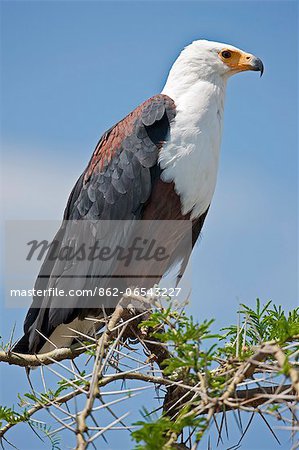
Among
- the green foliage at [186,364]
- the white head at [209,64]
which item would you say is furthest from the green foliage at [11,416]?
the white head at [209,64]

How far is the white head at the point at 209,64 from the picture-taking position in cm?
451

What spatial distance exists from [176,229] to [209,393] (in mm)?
2365

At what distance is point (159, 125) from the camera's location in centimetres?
422

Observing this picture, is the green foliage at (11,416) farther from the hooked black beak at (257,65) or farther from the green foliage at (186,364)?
the hooked black beak at (257,65)

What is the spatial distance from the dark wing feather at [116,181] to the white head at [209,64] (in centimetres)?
24

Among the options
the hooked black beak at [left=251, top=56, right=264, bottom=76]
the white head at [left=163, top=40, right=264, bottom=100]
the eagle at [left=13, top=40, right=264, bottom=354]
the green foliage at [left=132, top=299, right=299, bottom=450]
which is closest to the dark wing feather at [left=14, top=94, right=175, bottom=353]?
the eagle at [left=13, top=40, right=264, bottom=354]

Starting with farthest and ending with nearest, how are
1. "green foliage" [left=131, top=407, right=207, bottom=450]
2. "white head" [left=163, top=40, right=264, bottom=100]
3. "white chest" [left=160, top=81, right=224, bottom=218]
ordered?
1. "white head" [left=163, top=40, right=264, bottom=100]
2. "white chest" [left=160, top=81, right=224, bottom=218]
3. "green foliage" [left=131, top=407, right=207, bottom=450]

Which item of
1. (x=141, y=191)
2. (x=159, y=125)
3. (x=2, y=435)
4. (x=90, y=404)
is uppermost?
(x=159, y=125)

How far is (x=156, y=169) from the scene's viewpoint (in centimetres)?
418

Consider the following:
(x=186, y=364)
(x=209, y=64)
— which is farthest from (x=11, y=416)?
(x=209, y=64)

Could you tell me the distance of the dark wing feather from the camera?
4176mm

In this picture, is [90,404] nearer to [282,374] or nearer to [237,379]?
[237,379]

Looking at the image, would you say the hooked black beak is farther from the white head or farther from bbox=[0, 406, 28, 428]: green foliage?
bbox=[0, 406, 28, 428]: green foliage

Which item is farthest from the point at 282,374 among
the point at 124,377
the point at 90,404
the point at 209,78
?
the point at 209,78
